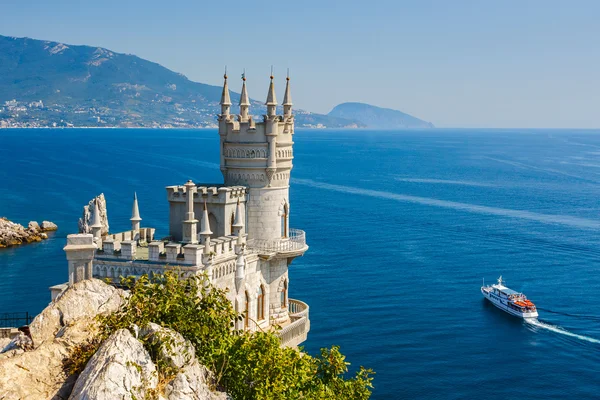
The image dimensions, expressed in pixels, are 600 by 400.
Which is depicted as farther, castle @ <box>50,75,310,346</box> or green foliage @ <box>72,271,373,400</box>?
castle @ <box>50,75,310,346</box>

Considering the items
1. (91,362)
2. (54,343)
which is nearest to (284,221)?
(54,343)

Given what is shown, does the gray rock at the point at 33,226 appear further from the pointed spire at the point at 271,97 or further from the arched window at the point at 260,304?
the pointed spire at the point at 271,97

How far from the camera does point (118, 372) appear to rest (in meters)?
17.9

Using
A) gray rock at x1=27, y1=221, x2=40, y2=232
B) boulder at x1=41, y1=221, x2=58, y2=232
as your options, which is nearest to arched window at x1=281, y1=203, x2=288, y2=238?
→ gray rock at x1=27, y1=221, x2=40, y2=232

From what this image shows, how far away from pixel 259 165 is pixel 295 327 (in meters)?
9.77

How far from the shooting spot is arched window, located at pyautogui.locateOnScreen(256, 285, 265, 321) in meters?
40.4

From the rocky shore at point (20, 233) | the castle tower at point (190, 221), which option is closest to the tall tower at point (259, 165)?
the castle tower at point (190, 221)

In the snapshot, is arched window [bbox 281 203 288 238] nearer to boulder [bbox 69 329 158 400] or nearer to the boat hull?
boulder [bbox 69 329 158 400]

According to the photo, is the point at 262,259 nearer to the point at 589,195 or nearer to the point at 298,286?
the point at 298,286

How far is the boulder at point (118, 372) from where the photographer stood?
1745cm

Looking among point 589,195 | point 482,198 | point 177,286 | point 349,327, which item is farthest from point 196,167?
point 177,286

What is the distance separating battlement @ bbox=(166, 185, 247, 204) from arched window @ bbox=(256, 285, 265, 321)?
5486 mm

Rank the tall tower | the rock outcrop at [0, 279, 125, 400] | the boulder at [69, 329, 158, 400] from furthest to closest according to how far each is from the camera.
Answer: the tall tower → the rock outcrop at [0, 279, 125, 400] → the boulder at [69, 329, 158, 400]

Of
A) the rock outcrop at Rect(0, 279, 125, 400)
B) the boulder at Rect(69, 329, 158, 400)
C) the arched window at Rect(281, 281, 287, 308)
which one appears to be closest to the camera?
the boulder at Rect(69, 329, 158, 400)
